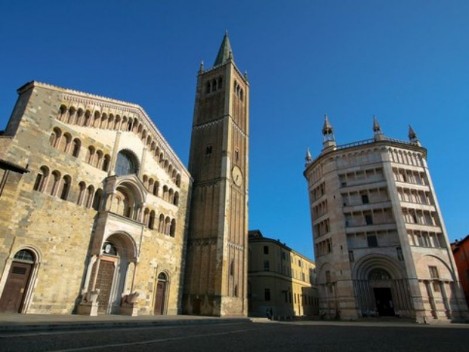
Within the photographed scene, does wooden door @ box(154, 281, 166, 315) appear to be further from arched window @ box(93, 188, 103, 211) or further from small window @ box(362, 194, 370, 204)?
small window @ box(362, 194, 370, 204)

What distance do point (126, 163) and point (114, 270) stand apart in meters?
8.31

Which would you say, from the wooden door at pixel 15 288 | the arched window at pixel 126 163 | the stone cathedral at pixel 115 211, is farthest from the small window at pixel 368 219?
the wooden door at pixel 15 288

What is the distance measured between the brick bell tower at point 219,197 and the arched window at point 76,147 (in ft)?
43.7

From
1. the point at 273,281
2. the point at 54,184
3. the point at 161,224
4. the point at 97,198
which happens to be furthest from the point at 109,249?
the point at 273,281

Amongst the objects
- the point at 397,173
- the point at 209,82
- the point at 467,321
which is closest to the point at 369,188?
the point at 397,173

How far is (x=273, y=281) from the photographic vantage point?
145 feet

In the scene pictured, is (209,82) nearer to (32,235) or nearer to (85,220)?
(85,220)

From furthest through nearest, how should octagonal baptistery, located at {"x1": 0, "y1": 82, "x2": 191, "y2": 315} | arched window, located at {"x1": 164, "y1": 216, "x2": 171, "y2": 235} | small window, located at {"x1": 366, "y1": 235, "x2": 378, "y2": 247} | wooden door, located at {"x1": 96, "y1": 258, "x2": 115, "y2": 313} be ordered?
small window, located at {"x1": 366, "y1": 235, "x2": 378, "y2": 247} < arched window, located at {"x1": 164, "y1": 216, "x2": 171, "y2": 235} < wooden door, located at {"x1": 96, "y1": 258, "x2": 115, "y2": 313} < octagonal baptistery, located at {"x1": 0, "y1": 82, "x2": 191, "y2": 315}

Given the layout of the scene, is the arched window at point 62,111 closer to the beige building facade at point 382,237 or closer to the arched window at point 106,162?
the arched window at point 106,162

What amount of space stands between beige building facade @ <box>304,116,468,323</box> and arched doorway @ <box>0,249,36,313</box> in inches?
1162

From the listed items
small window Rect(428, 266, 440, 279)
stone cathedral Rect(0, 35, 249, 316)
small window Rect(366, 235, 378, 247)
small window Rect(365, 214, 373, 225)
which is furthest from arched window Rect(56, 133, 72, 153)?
small window Rect(428, 266, 440, 279)

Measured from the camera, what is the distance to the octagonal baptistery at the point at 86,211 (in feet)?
51.7

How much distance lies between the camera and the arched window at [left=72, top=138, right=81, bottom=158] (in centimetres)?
1941

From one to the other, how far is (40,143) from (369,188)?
34.2m
